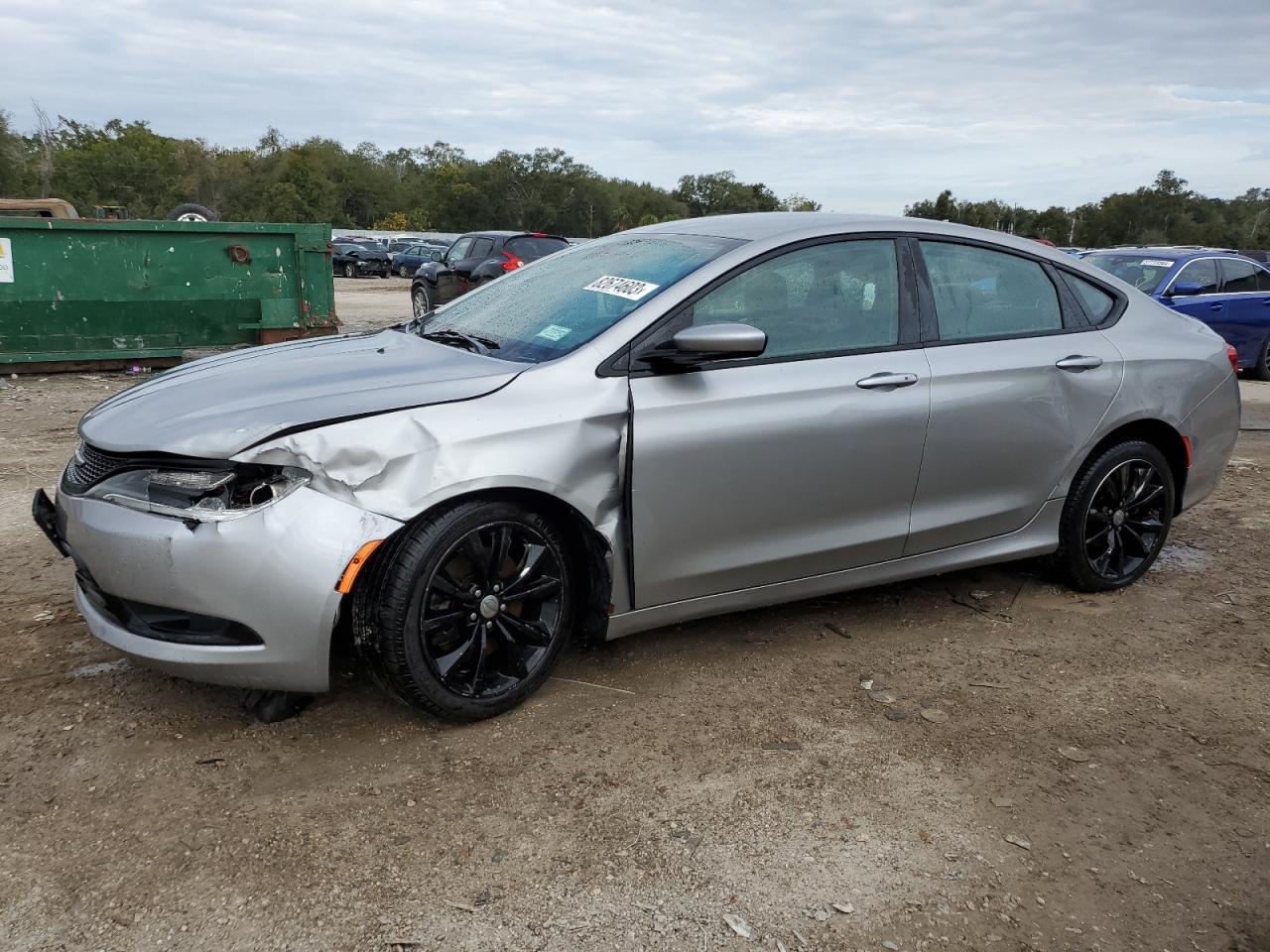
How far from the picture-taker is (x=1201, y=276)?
11289mm

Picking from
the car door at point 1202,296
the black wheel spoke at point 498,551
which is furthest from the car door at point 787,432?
the car door at point 1202,296

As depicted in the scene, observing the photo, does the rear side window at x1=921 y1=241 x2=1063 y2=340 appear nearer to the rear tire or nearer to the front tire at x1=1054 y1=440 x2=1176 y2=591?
the front tire at x1=1054 y1=440 x2=1176 y2=591

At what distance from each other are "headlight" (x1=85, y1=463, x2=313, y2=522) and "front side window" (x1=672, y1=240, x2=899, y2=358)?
1.38 m

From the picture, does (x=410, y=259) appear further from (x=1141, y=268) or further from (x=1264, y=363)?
(x=1264, y=363)

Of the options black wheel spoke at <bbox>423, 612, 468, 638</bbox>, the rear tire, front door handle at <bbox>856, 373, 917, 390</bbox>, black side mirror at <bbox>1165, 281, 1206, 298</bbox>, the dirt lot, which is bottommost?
the dirt lot

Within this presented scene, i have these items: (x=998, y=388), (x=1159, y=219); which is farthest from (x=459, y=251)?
(x=1159, y=219)

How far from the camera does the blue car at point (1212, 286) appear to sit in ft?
36.0

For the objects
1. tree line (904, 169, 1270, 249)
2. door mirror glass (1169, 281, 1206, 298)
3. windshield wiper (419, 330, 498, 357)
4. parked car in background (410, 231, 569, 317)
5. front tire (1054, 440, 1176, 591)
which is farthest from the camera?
tree line (904, 169, 1270, 249)

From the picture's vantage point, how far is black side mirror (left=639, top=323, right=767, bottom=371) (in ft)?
10.6

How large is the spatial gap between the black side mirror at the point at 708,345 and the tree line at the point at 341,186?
182 ft

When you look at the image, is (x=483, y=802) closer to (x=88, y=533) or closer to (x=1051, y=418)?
(x=88, y=533)

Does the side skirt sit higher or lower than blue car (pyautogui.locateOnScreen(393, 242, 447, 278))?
lower

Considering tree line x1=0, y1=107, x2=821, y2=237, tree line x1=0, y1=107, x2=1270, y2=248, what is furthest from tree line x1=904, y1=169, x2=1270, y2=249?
tree line x1=0, y1=107, x2=821, y2=237

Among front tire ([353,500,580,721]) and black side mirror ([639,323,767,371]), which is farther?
black side mirror ([639,323,767,371])
